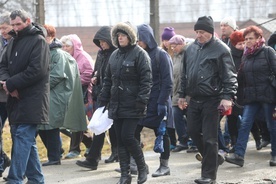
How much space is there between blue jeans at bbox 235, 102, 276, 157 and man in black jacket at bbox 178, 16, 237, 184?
123 centimetres

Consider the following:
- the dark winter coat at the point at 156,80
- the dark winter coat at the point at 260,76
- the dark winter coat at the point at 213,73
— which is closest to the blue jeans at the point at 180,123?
the dark winter coat at the point at 260,76

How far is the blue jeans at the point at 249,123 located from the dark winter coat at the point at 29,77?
286 centimetres

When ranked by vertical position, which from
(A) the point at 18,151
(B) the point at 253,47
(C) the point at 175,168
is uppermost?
(B) the point at 253,47

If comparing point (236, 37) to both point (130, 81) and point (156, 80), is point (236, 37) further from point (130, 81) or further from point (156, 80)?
point (130, 81)

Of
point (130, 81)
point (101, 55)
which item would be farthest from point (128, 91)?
point (101, 55)

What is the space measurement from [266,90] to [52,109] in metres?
2.89

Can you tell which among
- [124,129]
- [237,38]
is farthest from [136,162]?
[237,38]

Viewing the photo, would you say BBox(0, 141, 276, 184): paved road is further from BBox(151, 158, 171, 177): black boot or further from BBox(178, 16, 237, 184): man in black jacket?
BBox(178, 16, 237, 184): man in black jacket

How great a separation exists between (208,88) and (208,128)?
0.46 meters

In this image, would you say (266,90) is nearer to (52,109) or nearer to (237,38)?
(237,38)

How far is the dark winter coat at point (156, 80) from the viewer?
31.9ft

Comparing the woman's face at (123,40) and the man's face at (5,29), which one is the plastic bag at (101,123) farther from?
the man's face at (5,29)

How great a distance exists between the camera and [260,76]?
10570 mm

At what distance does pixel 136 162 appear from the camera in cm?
934
